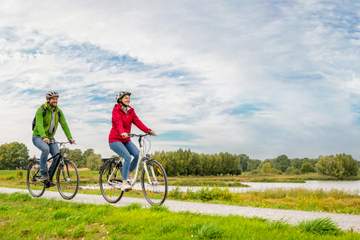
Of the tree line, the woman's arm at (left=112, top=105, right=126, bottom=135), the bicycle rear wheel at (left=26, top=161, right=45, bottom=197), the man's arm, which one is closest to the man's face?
the man's arm

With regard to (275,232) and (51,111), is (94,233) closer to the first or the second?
(275,232)

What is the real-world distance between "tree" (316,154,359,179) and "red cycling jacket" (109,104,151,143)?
10384cm

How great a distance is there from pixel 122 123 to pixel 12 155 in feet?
378

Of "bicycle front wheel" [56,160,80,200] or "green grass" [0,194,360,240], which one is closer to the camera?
"green grass" [0,194,360,240]

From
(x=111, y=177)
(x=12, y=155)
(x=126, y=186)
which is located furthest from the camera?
(x=12, y=155)

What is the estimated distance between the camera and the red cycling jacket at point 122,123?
35.2ft

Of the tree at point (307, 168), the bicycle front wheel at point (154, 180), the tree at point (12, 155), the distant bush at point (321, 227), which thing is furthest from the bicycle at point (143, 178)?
the tree at point (307, 168)

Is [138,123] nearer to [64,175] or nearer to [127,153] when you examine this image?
[127,153]

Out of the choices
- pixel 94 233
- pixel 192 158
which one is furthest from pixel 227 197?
pixel 192 158

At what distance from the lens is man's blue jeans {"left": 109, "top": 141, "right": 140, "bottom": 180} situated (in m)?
10.9

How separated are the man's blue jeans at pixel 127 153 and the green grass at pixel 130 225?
1.12 metres

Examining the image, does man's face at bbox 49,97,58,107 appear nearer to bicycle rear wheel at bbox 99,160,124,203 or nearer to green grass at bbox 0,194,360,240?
bicycle rear wheel at bbox 99,160,124,203

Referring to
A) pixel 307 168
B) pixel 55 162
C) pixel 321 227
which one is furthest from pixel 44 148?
pixel 307 168

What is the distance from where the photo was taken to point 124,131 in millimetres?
10828
